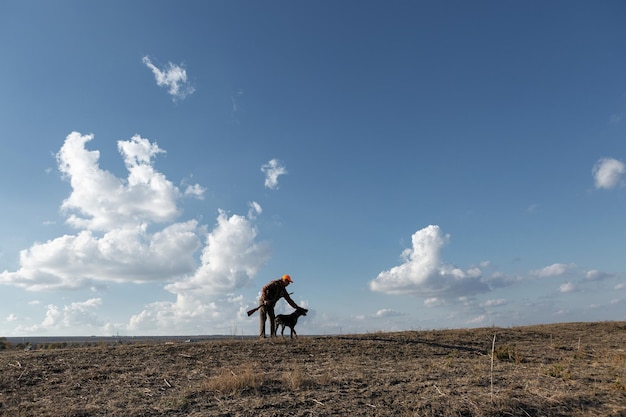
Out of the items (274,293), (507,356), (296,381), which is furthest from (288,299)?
(296,381)

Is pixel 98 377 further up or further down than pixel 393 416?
further up

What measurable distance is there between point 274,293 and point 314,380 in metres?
8.05

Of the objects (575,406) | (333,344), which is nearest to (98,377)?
(333,344)

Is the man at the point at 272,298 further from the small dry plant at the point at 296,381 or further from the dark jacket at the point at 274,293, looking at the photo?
the small dry plant at the point at 296,381

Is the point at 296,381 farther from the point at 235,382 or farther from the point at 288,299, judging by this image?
the point at 288,299

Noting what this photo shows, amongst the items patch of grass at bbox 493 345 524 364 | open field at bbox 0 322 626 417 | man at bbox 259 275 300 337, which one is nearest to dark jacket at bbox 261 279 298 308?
man at bbox 259 275 300 337

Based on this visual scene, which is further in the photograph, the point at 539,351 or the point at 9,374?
the point at 539,351

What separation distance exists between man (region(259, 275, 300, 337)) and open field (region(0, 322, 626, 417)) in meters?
2.22

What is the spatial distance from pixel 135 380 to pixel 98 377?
0.96 m

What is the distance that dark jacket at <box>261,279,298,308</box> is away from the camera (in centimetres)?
1797

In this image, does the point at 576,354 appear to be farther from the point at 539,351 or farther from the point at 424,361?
the point at 424,361

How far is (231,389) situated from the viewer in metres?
9.38

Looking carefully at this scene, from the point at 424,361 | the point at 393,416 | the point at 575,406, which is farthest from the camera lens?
the point at 424,361

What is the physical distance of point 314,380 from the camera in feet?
33.3
